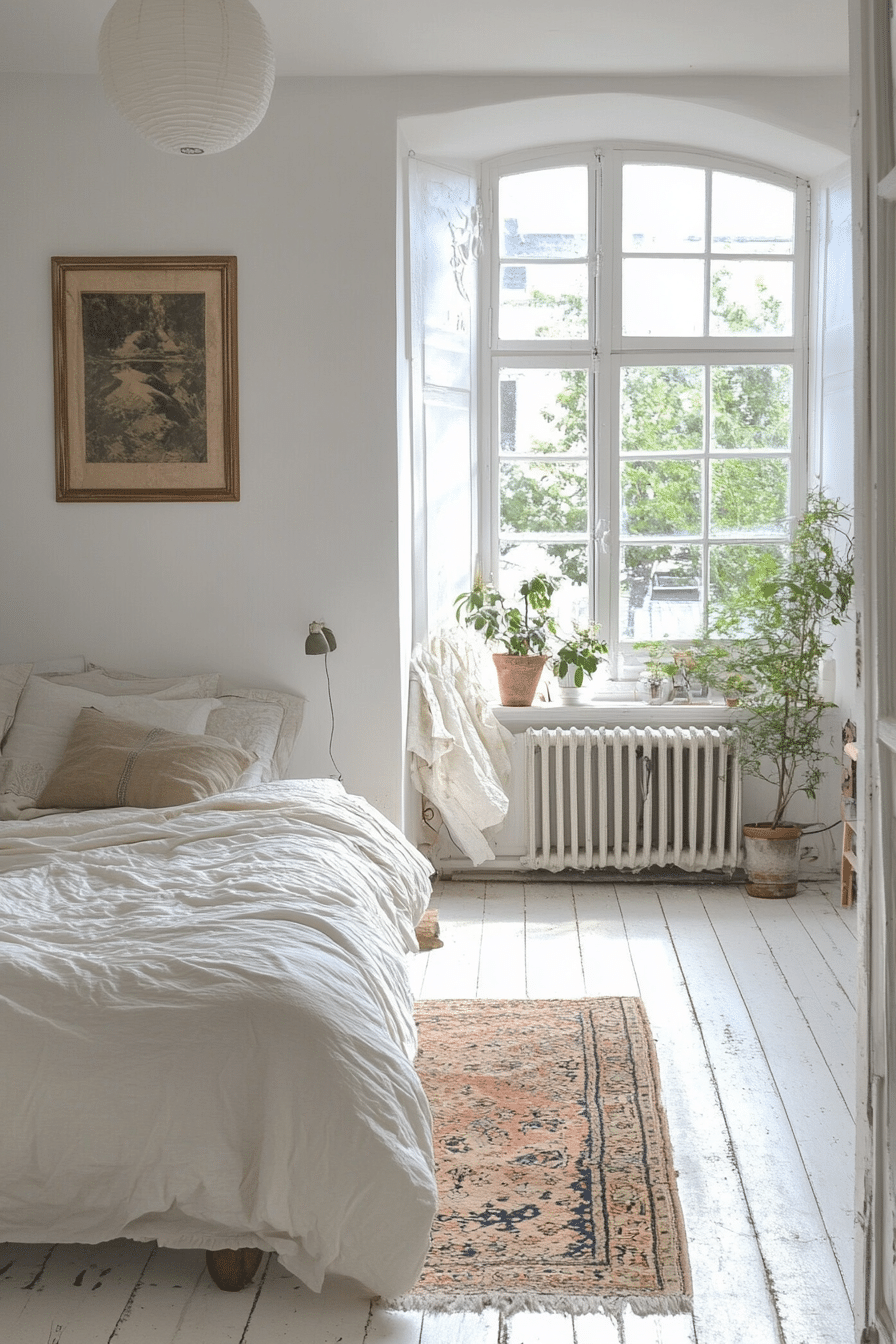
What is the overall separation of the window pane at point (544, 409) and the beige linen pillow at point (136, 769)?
210 centimetres

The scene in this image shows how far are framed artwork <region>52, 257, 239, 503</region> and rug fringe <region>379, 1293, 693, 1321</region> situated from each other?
284 centimetres

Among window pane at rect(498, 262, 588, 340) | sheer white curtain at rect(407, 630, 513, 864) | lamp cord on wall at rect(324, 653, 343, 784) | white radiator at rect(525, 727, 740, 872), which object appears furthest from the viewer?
window pane at rect(498, 262, 588, 340)

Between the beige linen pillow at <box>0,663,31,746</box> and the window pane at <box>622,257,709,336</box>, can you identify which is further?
the window pane at <box>622,257,709,336</box>

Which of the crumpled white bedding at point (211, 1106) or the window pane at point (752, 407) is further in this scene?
the window pane at point (752, 407)

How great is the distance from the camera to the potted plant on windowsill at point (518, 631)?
4.86m

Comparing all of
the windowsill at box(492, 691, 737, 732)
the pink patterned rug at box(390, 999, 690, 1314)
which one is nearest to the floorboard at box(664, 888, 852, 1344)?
the pink patterned rug at box(390, 999, 690, 1314)

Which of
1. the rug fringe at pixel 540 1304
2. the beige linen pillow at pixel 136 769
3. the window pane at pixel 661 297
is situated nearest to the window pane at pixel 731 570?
the window pane at pixel 661 297

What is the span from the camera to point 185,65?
2.56 meters

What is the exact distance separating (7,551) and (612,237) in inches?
102

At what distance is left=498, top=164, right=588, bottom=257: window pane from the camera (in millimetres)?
5012

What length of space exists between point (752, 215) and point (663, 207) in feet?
1.15

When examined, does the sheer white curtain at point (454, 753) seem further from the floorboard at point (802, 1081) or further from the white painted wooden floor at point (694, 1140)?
the floorboard at point (802, 1081)

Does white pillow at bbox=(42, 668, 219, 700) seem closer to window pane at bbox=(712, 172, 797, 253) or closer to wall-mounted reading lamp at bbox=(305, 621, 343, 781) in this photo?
wall-mounted reading lamp at bbox=(305, 621, 343, 781)

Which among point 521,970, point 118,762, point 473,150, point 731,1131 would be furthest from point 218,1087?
point 473,150
